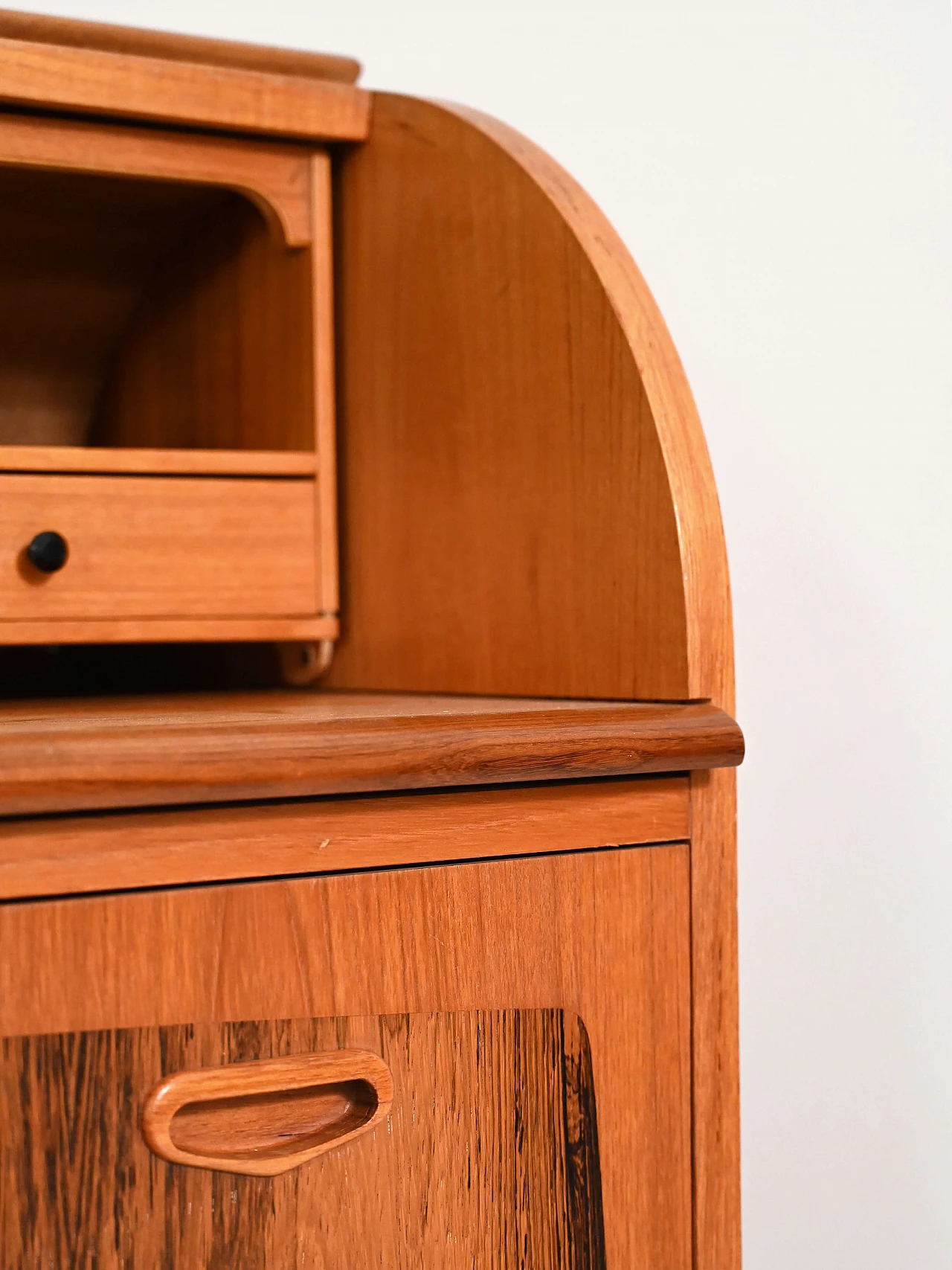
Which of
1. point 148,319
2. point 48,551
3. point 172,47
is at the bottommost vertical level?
point 48,551

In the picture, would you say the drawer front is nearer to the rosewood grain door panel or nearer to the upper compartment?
the upper compartment

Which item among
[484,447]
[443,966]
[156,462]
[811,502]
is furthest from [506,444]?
[811,502]

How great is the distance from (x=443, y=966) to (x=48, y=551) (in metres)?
0.38

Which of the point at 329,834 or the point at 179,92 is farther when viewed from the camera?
the point at 179,92

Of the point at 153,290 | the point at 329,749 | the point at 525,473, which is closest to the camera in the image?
the point at 329,749

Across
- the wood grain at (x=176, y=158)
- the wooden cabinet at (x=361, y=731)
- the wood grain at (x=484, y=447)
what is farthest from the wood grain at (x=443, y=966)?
the wood grain at (x=176, y=158)

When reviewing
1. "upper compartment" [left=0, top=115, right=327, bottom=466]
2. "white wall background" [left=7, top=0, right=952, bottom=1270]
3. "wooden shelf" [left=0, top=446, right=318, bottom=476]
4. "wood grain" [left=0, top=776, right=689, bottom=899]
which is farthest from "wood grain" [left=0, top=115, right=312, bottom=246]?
"wood grain" [left=0, top=776, right=689, bottom=899]

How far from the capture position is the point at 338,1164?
1.57 feet

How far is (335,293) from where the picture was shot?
2.90 feet

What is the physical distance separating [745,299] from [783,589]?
0.85ft

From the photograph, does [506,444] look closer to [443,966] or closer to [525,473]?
[525,473]

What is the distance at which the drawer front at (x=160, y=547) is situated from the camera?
0.73m

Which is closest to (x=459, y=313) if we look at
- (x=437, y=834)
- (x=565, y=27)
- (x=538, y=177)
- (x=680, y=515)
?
(x=538, y=177)

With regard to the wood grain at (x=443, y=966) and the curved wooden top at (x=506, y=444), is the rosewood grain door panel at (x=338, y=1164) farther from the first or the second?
the curved wooden top at (x=506, y=444)
